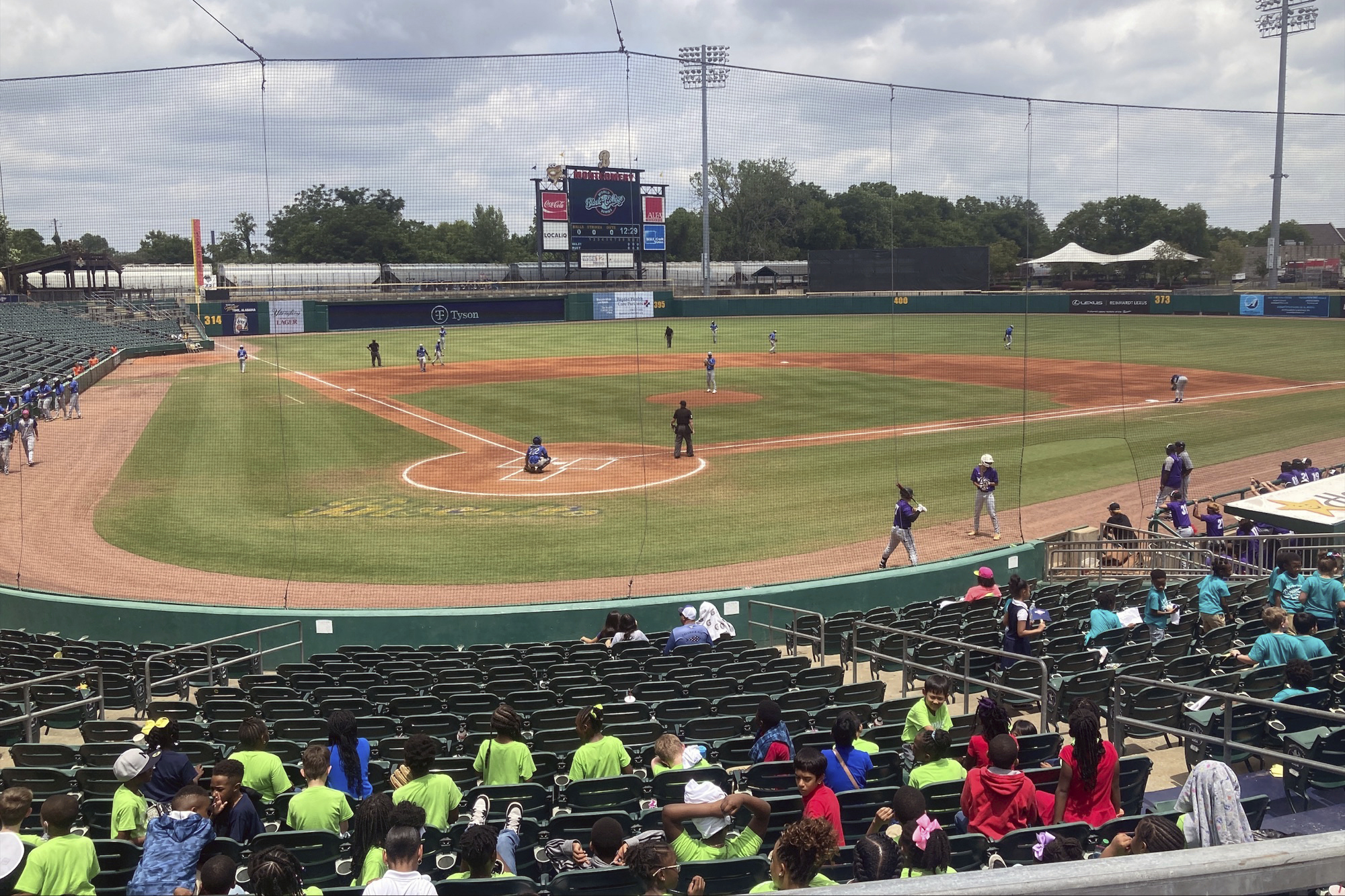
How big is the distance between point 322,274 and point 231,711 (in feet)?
133

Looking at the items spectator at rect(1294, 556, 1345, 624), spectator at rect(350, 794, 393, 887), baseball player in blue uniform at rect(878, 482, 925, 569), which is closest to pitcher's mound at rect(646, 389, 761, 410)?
baseball player in blue uniform at rect(878, 482, 925, 569)

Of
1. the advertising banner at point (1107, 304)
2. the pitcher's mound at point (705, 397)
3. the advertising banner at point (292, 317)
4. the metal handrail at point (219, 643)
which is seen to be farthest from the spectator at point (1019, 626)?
the advertising banner at point (1107, 304)

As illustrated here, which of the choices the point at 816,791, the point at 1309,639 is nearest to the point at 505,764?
the point at 816,791

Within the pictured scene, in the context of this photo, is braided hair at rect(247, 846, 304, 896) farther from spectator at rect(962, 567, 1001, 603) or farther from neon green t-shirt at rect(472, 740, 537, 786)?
spectator at rect(962, 567, 1001, 603)

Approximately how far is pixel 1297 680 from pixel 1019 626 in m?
2.68

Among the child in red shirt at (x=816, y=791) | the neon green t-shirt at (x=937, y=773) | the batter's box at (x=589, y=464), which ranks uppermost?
the child in red shirt at (x=816, y=791)

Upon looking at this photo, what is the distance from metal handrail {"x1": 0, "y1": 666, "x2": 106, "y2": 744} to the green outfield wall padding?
3.19m

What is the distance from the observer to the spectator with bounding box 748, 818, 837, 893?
417cm

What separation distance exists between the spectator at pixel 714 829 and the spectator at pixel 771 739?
1.32m

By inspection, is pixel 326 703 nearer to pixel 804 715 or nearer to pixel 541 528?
pixel 804 715

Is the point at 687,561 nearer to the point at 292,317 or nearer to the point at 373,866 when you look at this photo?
the point at 373,866

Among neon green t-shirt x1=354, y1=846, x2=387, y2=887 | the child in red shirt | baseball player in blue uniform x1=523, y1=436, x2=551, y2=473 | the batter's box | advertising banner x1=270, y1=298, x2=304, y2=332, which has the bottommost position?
the batter's box

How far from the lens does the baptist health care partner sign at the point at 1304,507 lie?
1542cm

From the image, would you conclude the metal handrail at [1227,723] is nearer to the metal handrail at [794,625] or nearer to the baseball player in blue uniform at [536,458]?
the metal handrail at [794,625]
